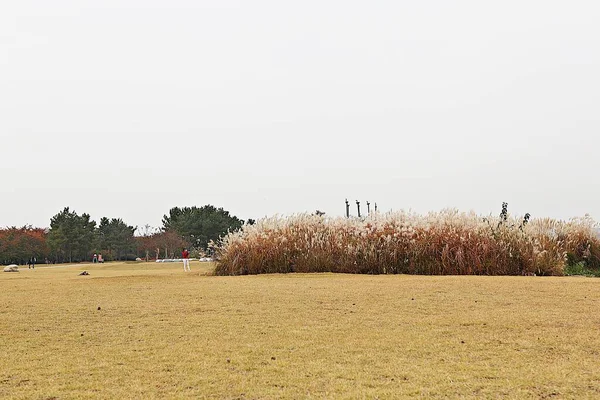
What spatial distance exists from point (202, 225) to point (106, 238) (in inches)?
310

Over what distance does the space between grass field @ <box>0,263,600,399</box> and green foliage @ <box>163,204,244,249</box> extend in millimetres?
39304

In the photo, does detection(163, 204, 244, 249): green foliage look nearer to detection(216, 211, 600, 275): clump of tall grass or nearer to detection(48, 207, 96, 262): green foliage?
detection(48, 207, 96, 262): green foliage

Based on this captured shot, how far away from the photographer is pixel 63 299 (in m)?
5.41

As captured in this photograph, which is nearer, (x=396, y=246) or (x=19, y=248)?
(x=396, y=246)

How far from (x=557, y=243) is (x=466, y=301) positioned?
6063 mm

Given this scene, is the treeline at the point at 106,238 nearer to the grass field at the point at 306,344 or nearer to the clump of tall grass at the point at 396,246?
the clump of tall grass at the point at 396,246

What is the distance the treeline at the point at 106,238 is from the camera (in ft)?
115

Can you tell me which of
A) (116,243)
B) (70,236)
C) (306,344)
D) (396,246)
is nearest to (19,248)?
(70,236)

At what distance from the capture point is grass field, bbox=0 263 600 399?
8.05 ft

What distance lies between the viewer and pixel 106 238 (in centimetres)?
4528

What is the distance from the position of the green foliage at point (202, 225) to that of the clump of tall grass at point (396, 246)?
34.4m

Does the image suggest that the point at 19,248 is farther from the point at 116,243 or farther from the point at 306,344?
the point at 306,344

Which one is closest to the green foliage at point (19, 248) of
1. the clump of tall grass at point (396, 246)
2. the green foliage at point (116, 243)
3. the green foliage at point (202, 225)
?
the green foliage at point (116, 243)

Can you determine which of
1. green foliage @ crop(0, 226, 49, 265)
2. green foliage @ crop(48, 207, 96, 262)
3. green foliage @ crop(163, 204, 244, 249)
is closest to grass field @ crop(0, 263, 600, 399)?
green foliage @ crop(0, 226, 49, 265)
